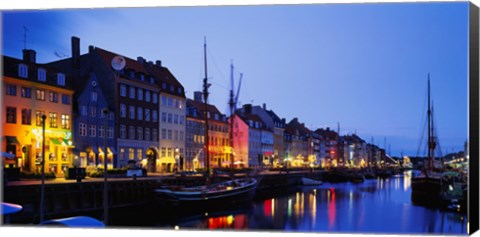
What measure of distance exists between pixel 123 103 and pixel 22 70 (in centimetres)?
861

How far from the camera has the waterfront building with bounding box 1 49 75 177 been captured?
2350 centimetres

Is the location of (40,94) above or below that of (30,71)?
below

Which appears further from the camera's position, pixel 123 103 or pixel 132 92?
pixel 132 92

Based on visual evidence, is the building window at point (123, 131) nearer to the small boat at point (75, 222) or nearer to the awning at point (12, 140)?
the awning at point (12, 140)

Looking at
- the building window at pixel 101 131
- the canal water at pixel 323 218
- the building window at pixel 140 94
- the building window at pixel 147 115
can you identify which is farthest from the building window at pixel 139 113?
the canal water at pixel 323 218

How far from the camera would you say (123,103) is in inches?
1277

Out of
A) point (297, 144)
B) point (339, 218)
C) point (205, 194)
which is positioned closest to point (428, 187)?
point (339, 218)

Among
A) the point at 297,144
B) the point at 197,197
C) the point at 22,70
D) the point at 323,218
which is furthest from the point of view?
the point at 297,144

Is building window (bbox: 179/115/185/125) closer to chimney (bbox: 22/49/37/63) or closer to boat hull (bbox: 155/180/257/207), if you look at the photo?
boat hull (bbox: 155/180/257/207)

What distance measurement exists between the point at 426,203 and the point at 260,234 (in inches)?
705

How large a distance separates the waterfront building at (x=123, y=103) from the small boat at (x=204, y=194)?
280 inches

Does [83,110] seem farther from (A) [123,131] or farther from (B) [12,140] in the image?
(B) [12,140]

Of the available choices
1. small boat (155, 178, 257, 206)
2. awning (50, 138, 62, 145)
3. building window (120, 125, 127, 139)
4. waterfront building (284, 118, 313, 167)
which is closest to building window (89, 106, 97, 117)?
building window (120, 125, 127, 139)

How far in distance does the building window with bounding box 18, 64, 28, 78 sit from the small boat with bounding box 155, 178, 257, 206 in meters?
8.72
